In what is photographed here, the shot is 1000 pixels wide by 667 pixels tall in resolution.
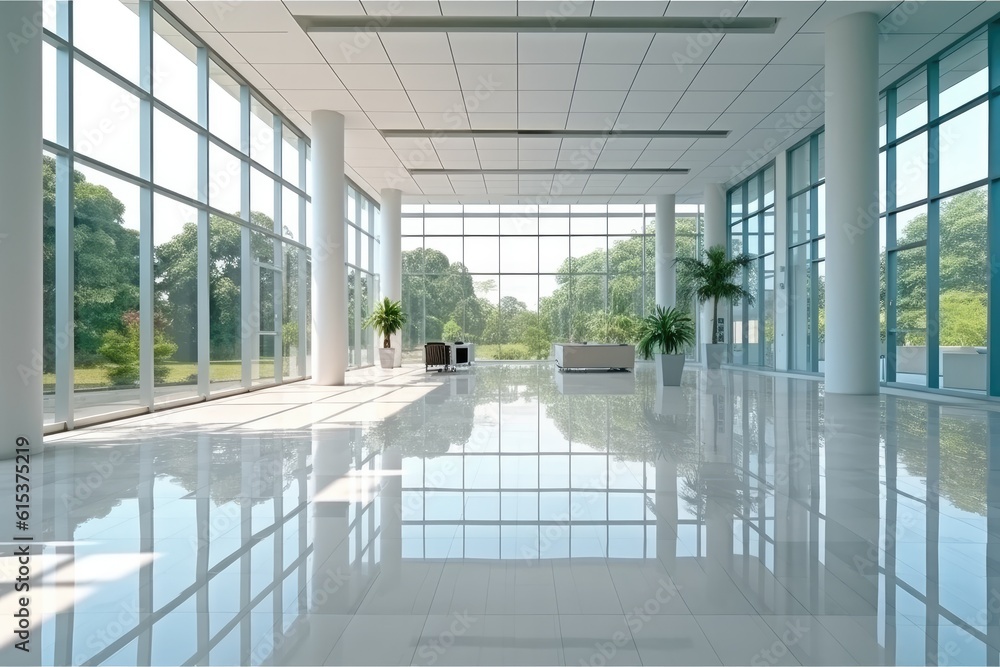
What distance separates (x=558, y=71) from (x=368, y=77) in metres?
3.17

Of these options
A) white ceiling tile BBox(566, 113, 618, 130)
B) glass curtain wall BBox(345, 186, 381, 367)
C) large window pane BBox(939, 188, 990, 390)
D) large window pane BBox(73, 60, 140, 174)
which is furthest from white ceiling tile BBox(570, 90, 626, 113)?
glass curtain wall BBox(345, 186, 381, 367)

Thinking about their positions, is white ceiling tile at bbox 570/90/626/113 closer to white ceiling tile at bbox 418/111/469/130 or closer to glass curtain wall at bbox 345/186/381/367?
white ceiling tile at bbox 418/111/469/130

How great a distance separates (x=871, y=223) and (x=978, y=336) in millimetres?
2421

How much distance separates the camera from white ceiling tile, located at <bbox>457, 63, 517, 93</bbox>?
11.0m

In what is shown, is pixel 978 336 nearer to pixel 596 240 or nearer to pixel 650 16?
pixel 650 16

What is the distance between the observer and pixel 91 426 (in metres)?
7.72

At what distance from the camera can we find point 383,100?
12617 millimetres

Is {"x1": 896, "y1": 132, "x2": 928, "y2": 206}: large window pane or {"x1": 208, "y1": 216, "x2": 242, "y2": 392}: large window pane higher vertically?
{"x1": 896, "y1": 132, "x2": 928, "y2": 206}: large window pane

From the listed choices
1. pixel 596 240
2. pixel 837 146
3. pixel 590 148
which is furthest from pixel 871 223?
pixel 596 240

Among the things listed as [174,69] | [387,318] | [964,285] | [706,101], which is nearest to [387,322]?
[387,318]

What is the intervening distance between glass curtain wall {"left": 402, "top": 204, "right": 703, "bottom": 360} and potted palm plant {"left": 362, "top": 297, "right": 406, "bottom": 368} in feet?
14.9

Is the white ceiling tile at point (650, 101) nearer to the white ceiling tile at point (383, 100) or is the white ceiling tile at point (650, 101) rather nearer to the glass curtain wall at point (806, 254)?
the white ceiling tile at point (383, 100)

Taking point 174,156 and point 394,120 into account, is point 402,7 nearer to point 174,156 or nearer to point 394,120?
point 174,156

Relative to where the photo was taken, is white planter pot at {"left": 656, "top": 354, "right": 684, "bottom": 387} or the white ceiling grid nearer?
the white ceiling grid
